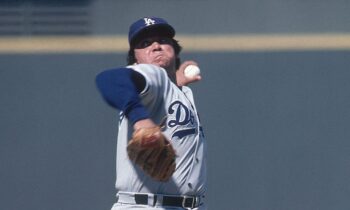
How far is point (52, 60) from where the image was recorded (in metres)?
6.27

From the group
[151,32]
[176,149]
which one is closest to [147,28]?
[151,32]

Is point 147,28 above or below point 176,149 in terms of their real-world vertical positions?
above

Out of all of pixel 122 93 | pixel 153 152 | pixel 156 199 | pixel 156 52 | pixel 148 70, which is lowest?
pixel 156 199

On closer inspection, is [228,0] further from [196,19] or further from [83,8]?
[83,8]

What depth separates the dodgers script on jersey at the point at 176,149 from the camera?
350cm

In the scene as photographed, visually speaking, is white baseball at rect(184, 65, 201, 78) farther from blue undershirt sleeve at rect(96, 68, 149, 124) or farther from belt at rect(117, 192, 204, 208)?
blue undershirt sleeve at rect(96, 68, 149, 124)

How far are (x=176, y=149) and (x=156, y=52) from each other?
0.36 metres

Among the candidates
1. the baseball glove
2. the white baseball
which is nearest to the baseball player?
the baseball glove

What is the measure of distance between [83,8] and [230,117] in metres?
1.08

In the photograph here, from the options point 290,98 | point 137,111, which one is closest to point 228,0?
point 290,98

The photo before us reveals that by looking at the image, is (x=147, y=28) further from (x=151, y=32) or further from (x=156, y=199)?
(x=156, y=199)

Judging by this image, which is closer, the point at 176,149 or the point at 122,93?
the point at 122,93

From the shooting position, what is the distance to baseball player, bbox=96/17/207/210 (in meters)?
3.11

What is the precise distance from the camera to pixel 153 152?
3.12 metres
